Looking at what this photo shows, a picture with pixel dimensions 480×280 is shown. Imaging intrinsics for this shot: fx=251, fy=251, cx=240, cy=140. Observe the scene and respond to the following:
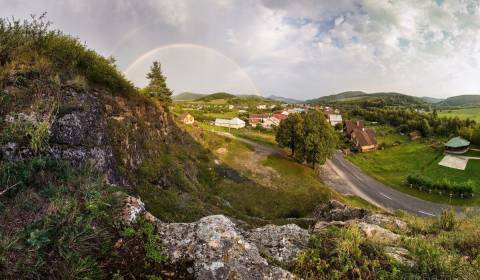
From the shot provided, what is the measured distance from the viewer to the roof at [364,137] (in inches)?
2849

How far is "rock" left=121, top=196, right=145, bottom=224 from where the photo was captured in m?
6.19

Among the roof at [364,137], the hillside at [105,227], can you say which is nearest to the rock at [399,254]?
the hillside at [105,227]

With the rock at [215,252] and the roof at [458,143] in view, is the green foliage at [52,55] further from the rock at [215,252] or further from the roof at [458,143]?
the roof at [458,143]

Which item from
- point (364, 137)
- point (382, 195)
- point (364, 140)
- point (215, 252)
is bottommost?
point (382, 195)

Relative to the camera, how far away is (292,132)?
5059 centimetres

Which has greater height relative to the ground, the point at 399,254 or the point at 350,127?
the point at 399,254

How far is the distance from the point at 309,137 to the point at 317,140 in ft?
4.96

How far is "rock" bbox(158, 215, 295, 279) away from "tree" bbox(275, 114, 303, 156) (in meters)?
42.9

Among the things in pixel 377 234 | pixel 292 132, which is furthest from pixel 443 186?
pixel 377 234

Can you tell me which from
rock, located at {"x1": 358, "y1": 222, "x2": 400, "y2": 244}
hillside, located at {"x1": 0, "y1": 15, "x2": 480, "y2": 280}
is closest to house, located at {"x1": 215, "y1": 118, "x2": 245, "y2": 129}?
hillside, located at {"x1": 0, "y1": 15, "x2": 480, "y2": 280}

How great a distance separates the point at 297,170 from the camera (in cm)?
4503

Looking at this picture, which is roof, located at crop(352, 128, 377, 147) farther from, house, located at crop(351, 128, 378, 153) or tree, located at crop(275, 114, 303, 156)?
tree, located at crop(275, 114, 303, 156)

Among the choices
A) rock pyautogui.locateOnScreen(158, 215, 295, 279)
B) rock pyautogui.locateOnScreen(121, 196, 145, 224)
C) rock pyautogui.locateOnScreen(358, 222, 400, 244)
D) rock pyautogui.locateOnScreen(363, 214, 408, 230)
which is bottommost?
rock pyautogui.locateOnScreen(363, 214, 408, 230)

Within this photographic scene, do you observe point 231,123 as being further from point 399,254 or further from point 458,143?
point 399,254
